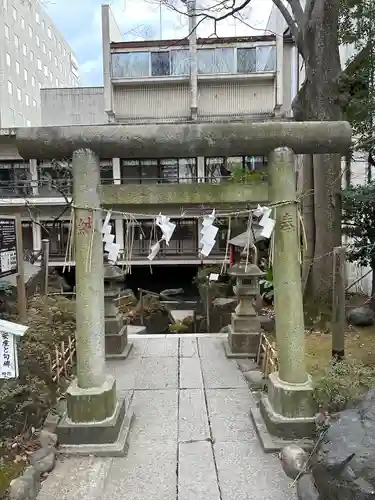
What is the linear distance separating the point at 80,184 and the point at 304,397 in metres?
3.58

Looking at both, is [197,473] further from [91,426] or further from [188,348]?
[188,348]

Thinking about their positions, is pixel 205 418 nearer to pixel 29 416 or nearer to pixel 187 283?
pixel 29 416

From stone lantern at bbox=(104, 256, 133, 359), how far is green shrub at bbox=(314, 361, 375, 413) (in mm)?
3923

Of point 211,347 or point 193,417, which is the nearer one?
point 193,417

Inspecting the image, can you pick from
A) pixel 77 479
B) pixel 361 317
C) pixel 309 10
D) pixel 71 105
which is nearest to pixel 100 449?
pixel 77 479

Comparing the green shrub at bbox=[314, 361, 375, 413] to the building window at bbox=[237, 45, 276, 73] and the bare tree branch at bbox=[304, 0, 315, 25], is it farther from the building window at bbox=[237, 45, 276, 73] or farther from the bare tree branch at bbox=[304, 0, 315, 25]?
the building window at bbox=[237, 45, 276, 73]

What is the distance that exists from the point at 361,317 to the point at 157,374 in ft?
15.3

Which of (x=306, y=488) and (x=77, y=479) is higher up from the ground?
(x=306, y=488)

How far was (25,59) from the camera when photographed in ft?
118

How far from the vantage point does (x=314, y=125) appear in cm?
462

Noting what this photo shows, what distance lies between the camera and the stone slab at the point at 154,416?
479 cm

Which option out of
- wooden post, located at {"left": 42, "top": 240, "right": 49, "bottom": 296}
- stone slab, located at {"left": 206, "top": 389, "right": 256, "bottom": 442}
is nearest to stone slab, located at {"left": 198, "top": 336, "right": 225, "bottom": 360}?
stone slab, located at {"left": 206, "top": 389, "right": 256, "bottom": 442}

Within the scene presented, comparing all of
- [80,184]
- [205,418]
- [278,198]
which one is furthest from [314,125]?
[205,418]

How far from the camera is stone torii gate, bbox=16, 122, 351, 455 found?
456 centimetres
